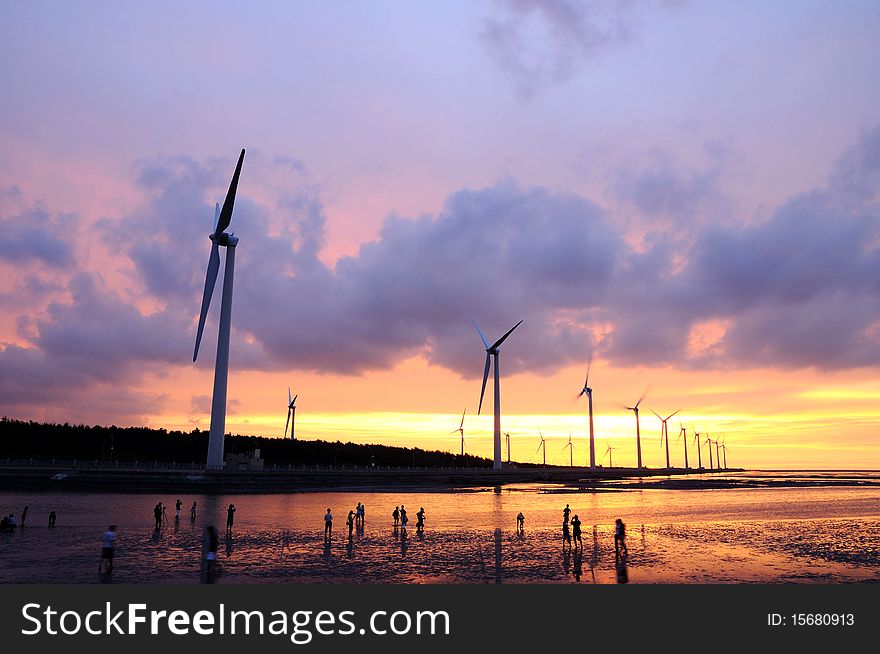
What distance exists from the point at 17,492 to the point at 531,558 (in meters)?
66.3

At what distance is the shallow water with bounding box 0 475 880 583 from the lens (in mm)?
23328

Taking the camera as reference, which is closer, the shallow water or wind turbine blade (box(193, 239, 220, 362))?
the shallow water

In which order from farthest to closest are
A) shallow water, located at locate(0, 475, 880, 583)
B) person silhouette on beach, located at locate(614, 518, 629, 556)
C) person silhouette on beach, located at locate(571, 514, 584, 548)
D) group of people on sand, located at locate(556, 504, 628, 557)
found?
person silhouette on beach, located at locate(571, 514, 584, 548) → group of people on sand, located at locate(556, 504, 628, 557) → person silhouette on beach, located at locate(614, 518, 629, 556) → shallow water, located at locate(0, 475, 880, 583)

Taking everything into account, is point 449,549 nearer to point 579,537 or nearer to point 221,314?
point 579,537

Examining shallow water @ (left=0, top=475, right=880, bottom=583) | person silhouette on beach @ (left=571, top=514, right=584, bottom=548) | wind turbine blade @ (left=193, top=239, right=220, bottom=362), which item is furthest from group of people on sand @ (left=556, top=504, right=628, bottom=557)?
wind turbine blade @ (left=193, top=239, right=220, bottom=362)

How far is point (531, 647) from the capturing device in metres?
13.8

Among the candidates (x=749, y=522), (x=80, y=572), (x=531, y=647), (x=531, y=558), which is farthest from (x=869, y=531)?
(x=80, y=572)

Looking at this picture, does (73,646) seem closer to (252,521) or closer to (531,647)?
(531,647)

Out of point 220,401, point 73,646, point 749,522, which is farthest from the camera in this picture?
point 220,401

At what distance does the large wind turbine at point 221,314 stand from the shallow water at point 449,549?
40.3 metres

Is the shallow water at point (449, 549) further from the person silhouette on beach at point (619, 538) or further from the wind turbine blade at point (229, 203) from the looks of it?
the wind turbine blade at point (229, 203)

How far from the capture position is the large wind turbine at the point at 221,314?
293ft

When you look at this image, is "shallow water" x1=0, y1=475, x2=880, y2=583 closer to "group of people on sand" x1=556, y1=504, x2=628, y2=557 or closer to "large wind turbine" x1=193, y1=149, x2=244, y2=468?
"group of people on sand" x1=556, y1=504, x2=628, y2=557

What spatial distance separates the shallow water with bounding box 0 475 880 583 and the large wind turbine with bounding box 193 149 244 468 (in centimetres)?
4031
